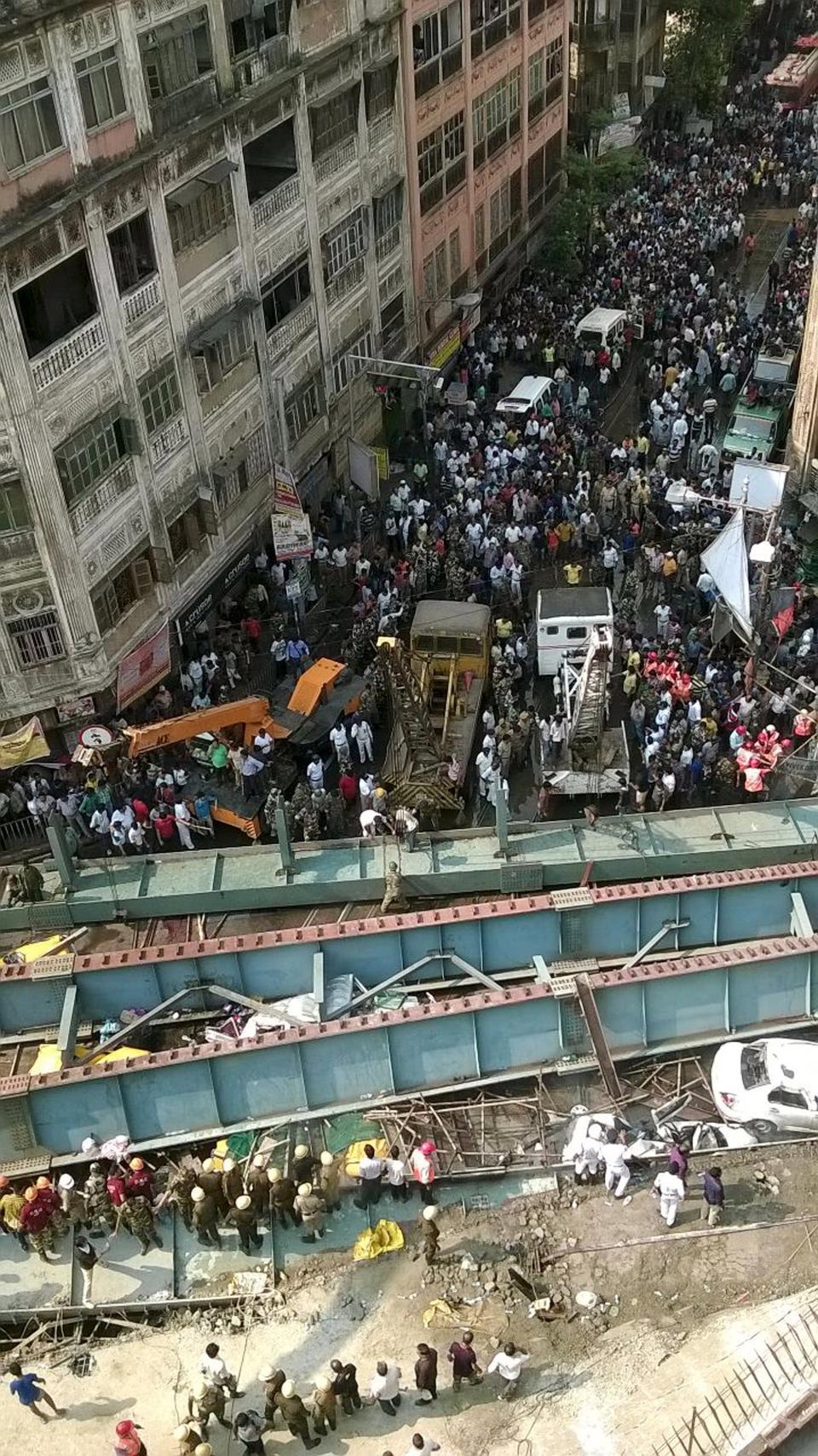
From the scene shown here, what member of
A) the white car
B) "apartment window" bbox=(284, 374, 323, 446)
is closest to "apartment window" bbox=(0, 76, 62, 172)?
"apartment window" bbox=(284, 374, 323, 446)

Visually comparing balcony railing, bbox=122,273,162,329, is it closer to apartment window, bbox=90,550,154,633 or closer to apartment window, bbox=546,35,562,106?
apartment window, bbox=90,550,154,633

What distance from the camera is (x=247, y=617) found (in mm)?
31984

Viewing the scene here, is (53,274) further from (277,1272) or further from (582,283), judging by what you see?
(582,283)

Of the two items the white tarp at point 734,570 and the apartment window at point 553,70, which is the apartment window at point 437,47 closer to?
the apartment window at point 553,70

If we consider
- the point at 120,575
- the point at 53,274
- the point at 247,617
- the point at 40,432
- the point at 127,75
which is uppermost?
Answer: the point at 127,75

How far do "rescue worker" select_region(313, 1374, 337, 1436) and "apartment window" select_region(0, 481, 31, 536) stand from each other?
55.8ft

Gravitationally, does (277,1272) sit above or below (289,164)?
below

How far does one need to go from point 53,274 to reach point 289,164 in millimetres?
10342

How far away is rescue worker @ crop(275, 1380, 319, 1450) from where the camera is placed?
49.5 feet

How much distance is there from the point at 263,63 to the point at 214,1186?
2584cm

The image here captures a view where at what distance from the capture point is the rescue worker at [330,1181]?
18469 mm

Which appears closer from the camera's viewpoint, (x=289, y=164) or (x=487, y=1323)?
(x=487, y=1323)

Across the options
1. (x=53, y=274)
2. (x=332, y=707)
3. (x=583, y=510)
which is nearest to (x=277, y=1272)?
(x=332, y=707)

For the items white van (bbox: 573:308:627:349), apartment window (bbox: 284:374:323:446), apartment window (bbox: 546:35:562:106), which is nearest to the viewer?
apartment window (bbox: 284:374:323:446)
